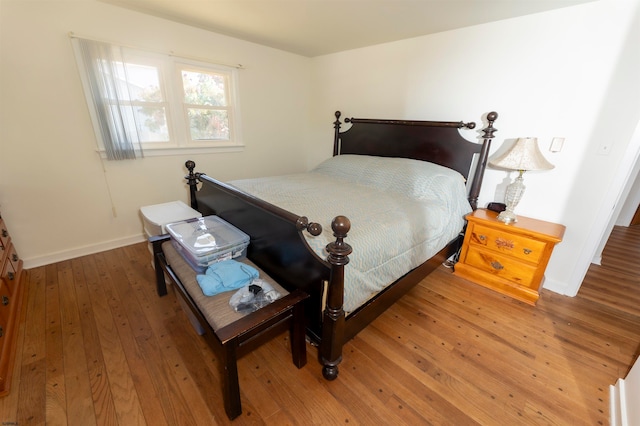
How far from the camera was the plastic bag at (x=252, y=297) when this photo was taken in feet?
4.26

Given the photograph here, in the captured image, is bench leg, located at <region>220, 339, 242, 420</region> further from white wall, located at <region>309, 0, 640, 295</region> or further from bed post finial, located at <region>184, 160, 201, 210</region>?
white wall, located at <region>309, 0, 640, 295</region>

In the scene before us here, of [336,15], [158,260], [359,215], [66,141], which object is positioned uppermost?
[336,15]

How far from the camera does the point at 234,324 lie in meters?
1.13

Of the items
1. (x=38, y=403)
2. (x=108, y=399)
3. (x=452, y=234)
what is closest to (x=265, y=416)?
(x=108, y=399)

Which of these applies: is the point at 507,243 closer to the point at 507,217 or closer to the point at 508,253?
the point at 508,253

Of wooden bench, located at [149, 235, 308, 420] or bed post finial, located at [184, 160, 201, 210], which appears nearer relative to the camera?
wooden bench, located at [149, 235, 308, 420]

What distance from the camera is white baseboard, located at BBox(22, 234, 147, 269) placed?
2.35 metres

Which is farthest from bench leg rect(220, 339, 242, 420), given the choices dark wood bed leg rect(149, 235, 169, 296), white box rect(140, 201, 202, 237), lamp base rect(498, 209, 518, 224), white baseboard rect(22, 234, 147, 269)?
white baseboard rect(22, 234, 147, 269)

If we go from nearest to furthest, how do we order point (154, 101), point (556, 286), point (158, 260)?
1. point (158, 260)
2. point (556, 286)
3. point (154, 101)

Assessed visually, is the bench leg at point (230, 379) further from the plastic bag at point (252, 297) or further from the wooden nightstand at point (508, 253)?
the wooden nightstand at point (508, 253)

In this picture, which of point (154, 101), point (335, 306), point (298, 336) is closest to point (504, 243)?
point (335, 306)

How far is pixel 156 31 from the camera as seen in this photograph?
251 cm

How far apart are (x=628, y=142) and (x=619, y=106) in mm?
260

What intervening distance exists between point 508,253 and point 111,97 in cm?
375
